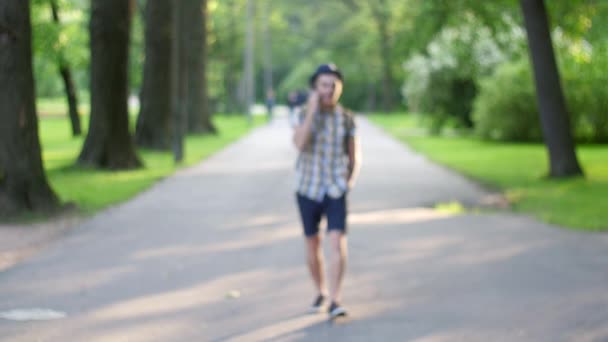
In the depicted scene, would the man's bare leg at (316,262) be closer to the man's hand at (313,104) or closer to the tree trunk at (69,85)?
the man's hand at (313,104)

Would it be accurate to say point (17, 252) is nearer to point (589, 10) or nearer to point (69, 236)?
point (69, 236)

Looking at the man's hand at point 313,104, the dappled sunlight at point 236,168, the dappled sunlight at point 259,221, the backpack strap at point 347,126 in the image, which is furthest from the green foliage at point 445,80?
the man's hand at point 313,104

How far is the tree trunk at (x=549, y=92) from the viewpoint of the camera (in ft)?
59.7

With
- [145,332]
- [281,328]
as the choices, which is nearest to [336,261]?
[281,328]

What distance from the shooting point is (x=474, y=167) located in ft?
72.1

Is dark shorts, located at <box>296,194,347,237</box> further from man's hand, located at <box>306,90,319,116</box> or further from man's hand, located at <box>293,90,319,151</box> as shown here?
man's hand, located at <box>306,90,319,116</box>

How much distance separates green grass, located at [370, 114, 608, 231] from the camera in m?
13.5

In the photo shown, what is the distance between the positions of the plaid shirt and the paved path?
927 mm

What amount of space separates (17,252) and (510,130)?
2603 cm

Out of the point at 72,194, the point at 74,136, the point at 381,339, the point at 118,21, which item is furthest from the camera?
the point at 74,136

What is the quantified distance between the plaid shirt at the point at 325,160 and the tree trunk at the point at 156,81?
20734 mm

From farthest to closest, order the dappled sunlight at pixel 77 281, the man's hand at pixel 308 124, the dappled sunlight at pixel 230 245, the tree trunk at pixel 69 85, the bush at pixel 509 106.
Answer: the tree trunk at pixel 69 85 → the bush at pixel 509 106 → the dappled sunlight at pixel 230 245 → the dappled sunlight at pixel 77 281 → the man's hand at pixel 308 124

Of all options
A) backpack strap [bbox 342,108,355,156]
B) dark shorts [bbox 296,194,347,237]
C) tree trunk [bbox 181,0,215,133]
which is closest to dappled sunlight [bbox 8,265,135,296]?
dark shorts [bbox 296,194,347,237]

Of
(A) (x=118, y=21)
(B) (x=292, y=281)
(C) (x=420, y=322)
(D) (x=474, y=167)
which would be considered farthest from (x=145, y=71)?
(C) (x=420, y=322)
